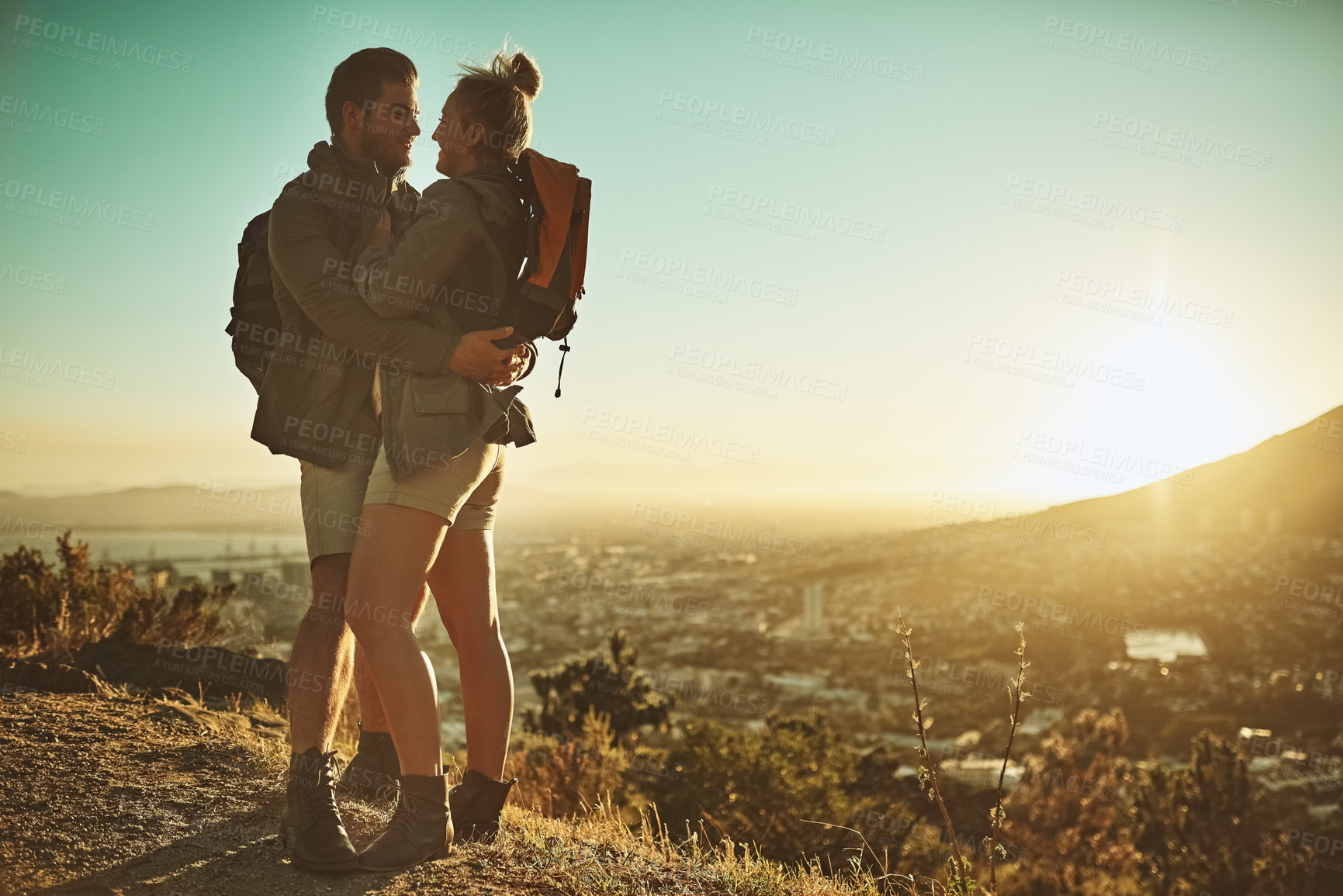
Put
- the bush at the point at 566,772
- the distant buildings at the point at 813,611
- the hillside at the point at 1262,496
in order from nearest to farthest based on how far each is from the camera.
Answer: the bush at the point at 566,772 < the hillside at the point at 1262,496 < the distant buildings at the point at 813,611

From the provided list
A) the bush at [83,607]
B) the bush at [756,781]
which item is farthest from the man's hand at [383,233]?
the bush at [756,781]

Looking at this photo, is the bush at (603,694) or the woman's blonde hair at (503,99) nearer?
the woman's blonde hair at (503,99)

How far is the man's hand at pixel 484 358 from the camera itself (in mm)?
2014

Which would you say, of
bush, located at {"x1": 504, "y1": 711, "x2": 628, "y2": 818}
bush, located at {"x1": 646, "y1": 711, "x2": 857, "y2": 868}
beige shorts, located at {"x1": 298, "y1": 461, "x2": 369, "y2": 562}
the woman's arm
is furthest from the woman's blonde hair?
bush, located at {"x1": 646, "y1": 711, "x2": 857, "y2": 868}

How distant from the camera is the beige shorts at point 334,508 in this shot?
218cm

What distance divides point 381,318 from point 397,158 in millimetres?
619

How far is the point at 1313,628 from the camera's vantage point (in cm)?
4266

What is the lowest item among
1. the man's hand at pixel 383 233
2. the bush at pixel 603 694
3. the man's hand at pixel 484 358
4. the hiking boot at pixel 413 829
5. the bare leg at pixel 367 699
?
the bush at pixel 603 694

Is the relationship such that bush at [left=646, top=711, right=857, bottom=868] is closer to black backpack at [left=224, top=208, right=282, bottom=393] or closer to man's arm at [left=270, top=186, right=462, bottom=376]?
black backpack at [left=224, top=208, right=282, bottom=393]

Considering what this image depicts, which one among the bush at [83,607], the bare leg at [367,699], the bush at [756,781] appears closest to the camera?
the bare leg at [367,699]

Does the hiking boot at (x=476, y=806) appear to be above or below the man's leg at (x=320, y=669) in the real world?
below

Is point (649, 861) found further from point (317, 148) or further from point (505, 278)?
point (317, 148)

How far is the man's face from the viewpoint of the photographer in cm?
229

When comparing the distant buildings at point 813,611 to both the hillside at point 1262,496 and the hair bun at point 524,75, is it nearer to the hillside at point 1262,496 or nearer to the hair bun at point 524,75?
the hillside at point 1262,496
